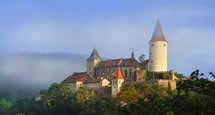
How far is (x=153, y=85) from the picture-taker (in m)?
83.4

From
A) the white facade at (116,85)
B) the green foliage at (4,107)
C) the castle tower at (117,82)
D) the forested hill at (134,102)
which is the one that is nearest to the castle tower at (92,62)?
the forested hill at (134,102)

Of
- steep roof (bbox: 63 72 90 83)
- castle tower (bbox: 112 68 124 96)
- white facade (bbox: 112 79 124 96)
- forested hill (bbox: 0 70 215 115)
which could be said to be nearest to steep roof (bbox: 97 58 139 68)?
steep roof (bbox: 63 72 90 83)

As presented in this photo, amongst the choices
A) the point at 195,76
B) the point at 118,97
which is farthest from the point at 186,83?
the point at 118,97

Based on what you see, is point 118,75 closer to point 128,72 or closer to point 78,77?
point 128,72

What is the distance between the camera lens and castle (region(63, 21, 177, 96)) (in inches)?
3518

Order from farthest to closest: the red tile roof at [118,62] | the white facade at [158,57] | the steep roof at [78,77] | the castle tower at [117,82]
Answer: the steep roof at [78,77]
the red tile roof at [118,62]
the white facade at [158,57]
the castle tower at [117,82]

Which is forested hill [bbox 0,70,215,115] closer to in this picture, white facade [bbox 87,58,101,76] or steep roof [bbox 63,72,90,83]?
steep roof [bbox 63,72,90,83]

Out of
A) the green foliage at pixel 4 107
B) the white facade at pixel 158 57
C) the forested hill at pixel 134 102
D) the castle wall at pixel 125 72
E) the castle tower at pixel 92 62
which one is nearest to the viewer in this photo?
the forested hill at pixel 134 102

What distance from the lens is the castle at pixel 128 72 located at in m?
89.4

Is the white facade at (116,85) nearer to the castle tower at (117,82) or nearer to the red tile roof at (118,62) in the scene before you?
the castle tower at (117,82)

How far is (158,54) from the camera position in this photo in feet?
303

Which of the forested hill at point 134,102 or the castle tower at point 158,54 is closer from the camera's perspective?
the forested hill at point 134,102

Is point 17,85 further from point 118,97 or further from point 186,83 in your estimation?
point 186,83

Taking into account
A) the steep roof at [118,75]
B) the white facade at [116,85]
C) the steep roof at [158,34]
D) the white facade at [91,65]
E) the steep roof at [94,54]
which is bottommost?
the white facade at [116,85]
